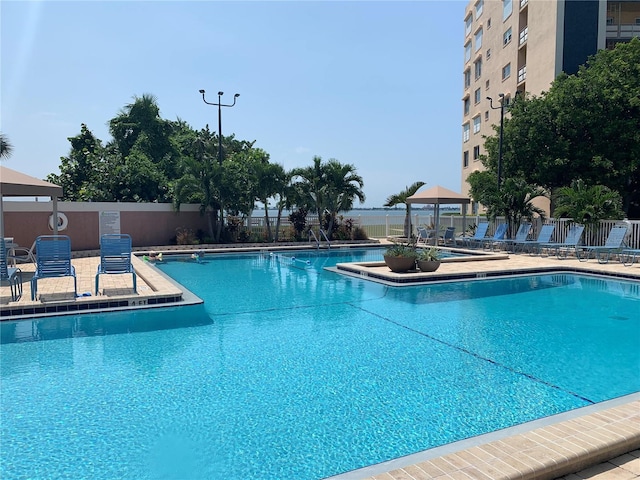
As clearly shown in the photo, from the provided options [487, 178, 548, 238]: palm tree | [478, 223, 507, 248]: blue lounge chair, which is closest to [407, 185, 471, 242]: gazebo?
[487, 178, 548, 238]: palm tree

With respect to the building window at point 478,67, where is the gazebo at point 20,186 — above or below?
below

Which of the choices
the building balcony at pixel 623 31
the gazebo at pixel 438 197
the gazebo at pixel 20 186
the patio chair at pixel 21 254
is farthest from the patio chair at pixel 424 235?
the building balcony at pixel 623 31

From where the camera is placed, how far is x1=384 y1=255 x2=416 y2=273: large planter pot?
38.7ft

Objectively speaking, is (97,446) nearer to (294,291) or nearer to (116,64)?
(294,291)

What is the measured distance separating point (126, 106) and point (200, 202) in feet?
43.6

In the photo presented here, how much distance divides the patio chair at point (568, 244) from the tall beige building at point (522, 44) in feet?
25.3

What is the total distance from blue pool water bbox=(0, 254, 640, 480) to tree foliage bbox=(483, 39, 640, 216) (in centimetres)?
1260

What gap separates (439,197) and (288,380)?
16.1 metres

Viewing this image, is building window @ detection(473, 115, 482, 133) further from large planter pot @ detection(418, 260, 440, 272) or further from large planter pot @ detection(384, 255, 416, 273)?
large planter pot @ detection(384, 255, 416, 273)

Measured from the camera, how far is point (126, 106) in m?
29.2

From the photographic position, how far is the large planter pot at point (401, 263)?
11781 millimetres

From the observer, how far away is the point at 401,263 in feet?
38.6

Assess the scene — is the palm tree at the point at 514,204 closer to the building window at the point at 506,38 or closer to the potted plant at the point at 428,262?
the potted plant at the point at 428,262

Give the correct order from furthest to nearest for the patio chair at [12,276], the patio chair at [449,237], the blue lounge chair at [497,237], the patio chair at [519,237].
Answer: the patio chair at [449,237] < the blue lounge chair at [497,237] < the patio chair at [519,237] < the patio chair at [12,276]
